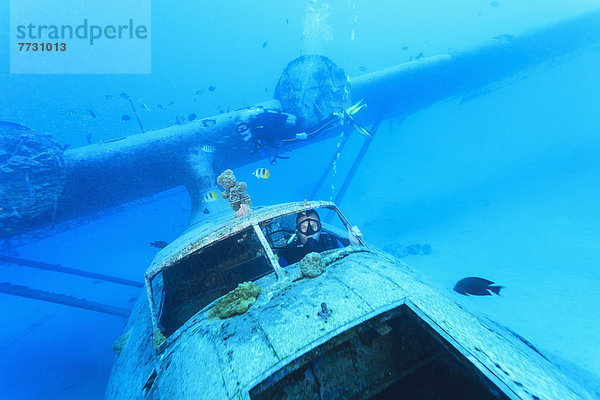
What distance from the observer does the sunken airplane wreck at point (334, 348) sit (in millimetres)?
1489

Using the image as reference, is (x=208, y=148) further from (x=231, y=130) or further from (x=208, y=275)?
(x=208, y=275)

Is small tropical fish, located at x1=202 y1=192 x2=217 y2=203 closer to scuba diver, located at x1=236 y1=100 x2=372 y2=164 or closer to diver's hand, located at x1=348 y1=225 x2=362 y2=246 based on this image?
scuba diver, located at x1=236 y1=100 x2=372 y2=164

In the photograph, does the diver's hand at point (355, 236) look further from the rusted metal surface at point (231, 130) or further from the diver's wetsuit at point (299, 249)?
the rusted metal surface at point (231, 130)

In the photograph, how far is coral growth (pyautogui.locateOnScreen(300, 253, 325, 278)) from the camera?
237 centimetres

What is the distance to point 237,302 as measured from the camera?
2148 mm

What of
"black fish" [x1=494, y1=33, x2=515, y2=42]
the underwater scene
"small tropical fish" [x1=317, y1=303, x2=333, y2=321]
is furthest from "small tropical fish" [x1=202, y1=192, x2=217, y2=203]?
"black fish" [x1=494, y1=33, x2=515, y2=42]

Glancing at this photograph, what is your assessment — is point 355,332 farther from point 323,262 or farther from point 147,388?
point 147,388

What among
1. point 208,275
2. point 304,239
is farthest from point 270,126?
point 304,239

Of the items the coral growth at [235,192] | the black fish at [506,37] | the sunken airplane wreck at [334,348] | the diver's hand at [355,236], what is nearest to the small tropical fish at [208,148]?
the coral growth at [235,192]

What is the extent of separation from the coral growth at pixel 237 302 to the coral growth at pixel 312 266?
1.64ft

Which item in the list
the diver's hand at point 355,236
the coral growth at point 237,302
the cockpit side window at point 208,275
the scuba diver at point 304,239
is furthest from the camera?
the cockpit side window at point 208,275

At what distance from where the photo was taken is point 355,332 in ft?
7.57

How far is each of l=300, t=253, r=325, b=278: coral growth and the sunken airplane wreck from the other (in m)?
0.01

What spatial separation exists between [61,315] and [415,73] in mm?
23454
